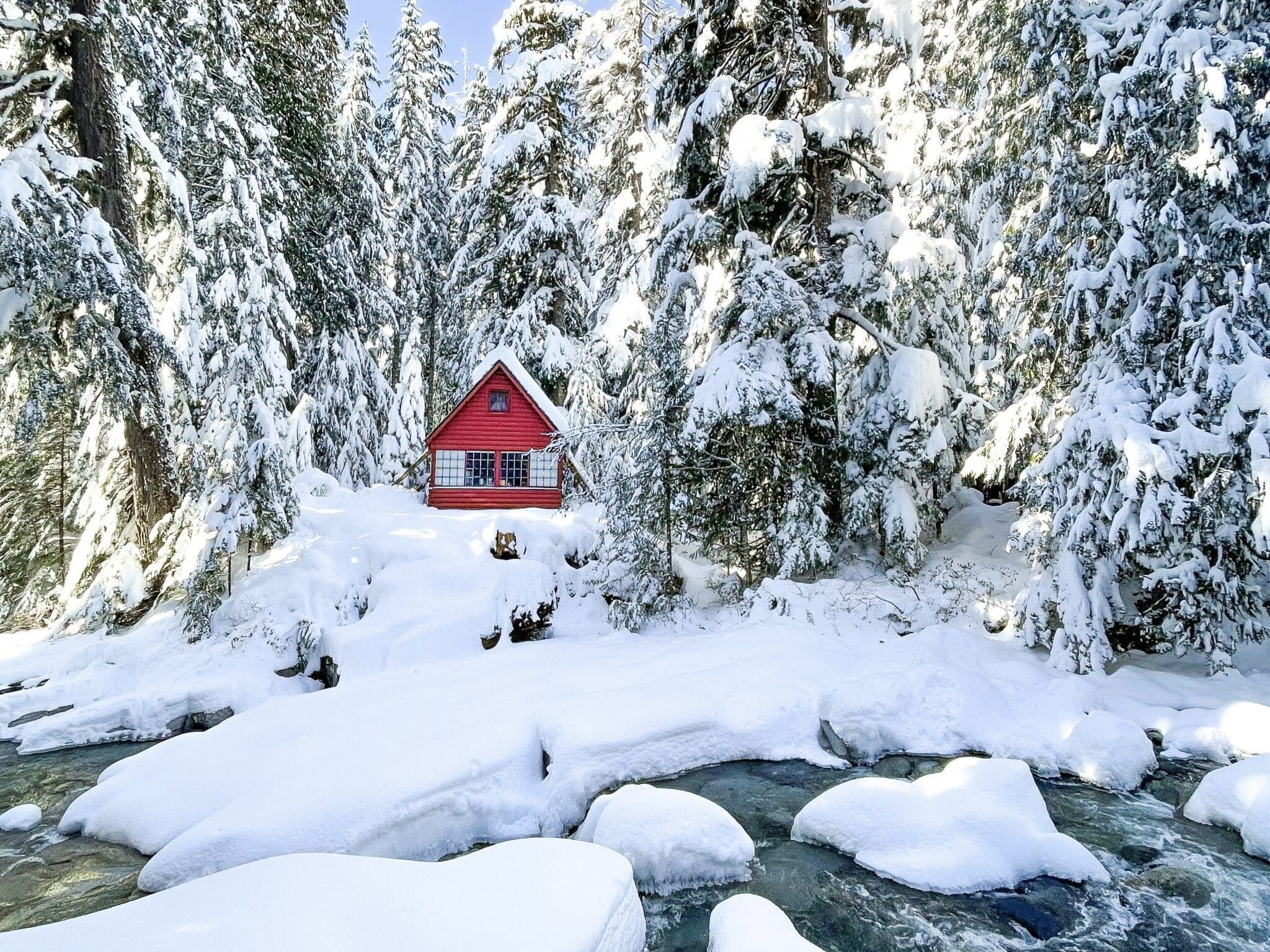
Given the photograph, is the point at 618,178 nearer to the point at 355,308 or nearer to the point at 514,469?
the point at 514,469

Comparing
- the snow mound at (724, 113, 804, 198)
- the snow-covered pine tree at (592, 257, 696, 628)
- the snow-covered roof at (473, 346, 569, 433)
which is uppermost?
the snow mound at (724, 113, 804, 198)

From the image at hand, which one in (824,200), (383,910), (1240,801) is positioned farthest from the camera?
(824,200)

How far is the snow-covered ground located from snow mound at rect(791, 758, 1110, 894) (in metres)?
1.59

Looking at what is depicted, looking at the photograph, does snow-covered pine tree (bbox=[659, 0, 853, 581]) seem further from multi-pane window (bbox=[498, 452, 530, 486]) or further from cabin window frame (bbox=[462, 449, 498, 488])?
cabin window frame (bbox=[462, 449, 498, 488])

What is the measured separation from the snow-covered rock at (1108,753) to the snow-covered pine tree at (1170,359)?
5.41 feet

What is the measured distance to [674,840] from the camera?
5.16 meters

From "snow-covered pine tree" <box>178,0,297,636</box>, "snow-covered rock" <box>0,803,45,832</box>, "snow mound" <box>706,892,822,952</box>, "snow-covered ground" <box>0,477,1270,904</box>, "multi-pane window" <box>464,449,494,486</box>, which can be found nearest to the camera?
"snow mound" <box>706,892,822,952</box>

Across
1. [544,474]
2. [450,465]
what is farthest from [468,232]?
[544,474]

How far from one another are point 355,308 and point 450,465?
6915mm

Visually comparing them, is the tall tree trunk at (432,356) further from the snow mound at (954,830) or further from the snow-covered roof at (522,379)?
the snow mound at (954,830)

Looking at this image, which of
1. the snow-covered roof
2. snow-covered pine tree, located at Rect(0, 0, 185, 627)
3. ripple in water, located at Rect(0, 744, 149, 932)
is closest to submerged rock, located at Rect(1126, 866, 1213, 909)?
ripple in water, located at Rect(0, 744, 149, 932)

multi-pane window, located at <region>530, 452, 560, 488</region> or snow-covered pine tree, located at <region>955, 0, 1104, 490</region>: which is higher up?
snow-covered pine tree, located at <region>955, 0, 1104, 490</region>

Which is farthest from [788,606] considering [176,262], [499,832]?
[176,262]

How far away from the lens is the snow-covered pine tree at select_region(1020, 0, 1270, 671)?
24.2 feet
